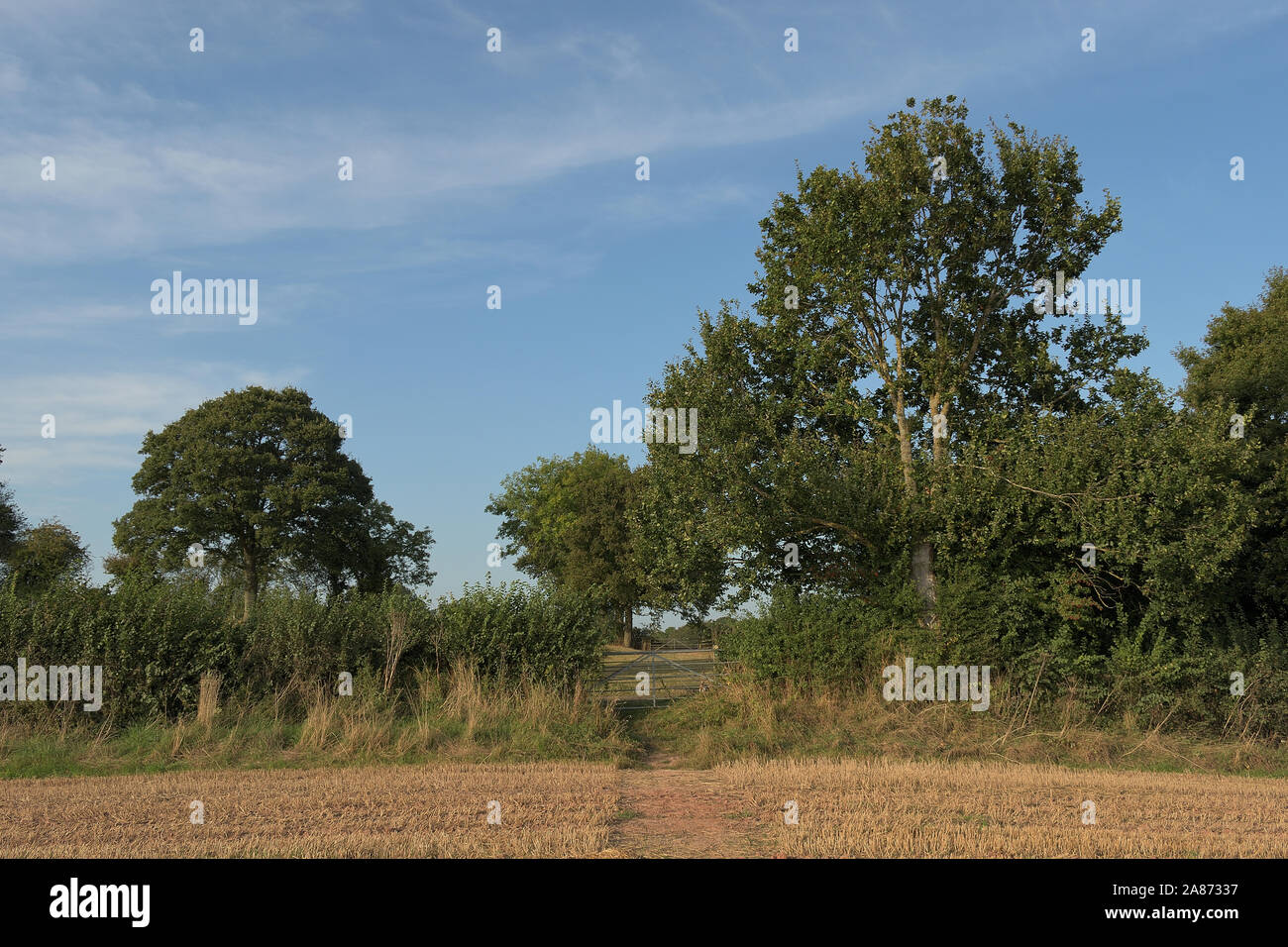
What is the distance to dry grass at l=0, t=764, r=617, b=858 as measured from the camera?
27.2ft

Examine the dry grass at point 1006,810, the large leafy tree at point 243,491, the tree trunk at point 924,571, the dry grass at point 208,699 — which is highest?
the large leafy tree at point 243,491

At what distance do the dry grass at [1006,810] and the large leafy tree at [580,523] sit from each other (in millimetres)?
21126

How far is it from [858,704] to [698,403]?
7.54m

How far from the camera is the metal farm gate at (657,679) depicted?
768 inches

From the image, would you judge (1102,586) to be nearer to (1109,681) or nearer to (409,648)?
(1109,681)

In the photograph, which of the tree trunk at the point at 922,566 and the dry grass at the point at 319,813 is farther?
the tree trunk at the point at 922,566

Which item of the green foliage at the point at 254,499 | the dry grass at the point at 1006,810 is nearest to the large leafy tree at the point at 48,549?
the green foliage at the point at 254,499

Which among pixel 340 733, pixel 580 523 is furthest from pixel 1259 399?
pixel 580 523

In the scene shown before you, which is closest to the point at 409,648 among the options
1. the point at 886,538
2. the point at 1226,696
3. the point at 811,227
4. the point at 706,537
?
the point at 706,537

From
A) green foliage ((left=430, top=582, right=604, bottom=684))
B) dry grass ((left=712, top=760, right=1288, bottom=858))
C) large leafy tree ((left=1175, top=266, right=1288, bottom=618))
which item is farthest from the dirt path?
large leafy tree ((left=1175, top=266, right=1288, bottom=618))

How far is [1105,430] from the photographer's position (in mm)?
18578

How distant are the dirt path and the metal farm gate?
18.0 feet

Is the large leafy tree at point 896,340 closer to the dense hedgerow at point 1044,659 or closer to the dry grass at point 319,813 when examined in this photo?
the dense hedgerow at point 1044,659
